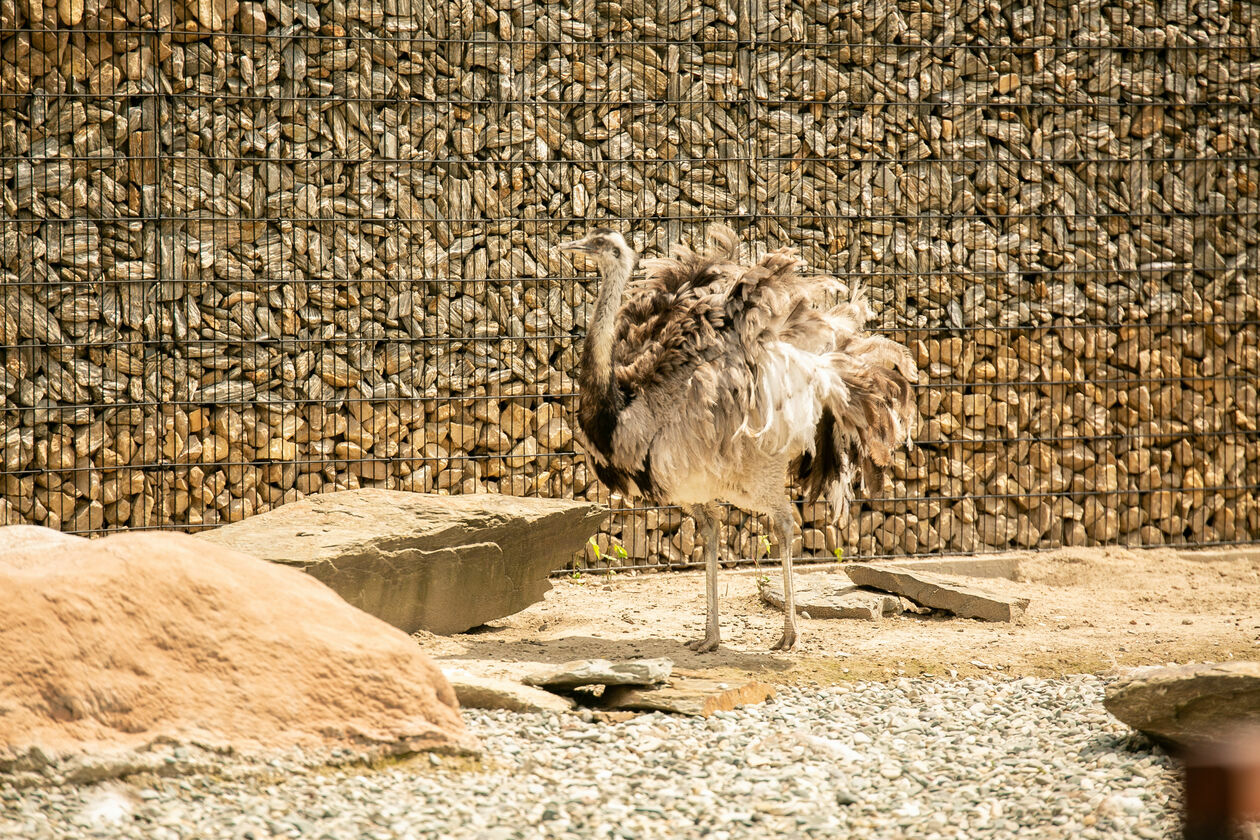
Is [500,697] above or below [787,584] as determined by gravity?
below

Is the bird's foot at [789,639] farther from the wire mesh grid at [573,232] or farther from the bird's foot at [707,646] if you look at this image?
the wire mesh grid at [573,232]

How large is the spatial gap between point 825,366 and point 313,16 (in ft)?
11.6

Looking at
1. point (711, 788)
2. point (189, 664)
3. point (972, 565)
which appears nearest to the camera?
point (189, 664)

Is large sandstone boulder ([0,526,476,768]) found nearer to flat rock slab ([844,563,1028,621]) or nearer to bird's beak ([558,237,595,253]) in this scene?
bird's beak ([558,237,595,253])

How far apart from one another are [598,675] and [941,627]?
7.81ft

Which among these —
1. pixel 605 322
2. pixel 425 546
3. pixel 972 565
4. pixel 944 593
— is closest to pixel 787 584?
pixel 944 593

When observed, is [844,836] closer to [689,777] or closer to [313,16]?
[689,777]

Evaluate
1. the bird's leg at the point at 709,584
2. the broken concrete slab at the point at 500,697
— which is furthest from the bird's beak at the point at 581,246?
the broken concrete slab at the point at 500,697

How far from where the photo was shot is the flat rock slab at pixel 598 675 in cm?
427

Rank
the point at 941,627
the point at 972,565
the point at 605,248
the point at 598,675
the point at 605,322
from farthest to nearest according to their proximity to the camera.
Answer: the point at 972,565, the point at 941,627, the point at 605,248, the point at 605,322, the point at 598,675

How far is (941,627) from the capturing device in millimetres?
5961

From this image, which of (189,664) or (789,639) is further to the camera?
(789,639)

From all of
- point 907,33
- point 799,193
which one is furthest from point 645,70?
point 907,33

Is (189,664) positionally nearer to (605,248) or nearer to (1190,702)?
(605,248)
